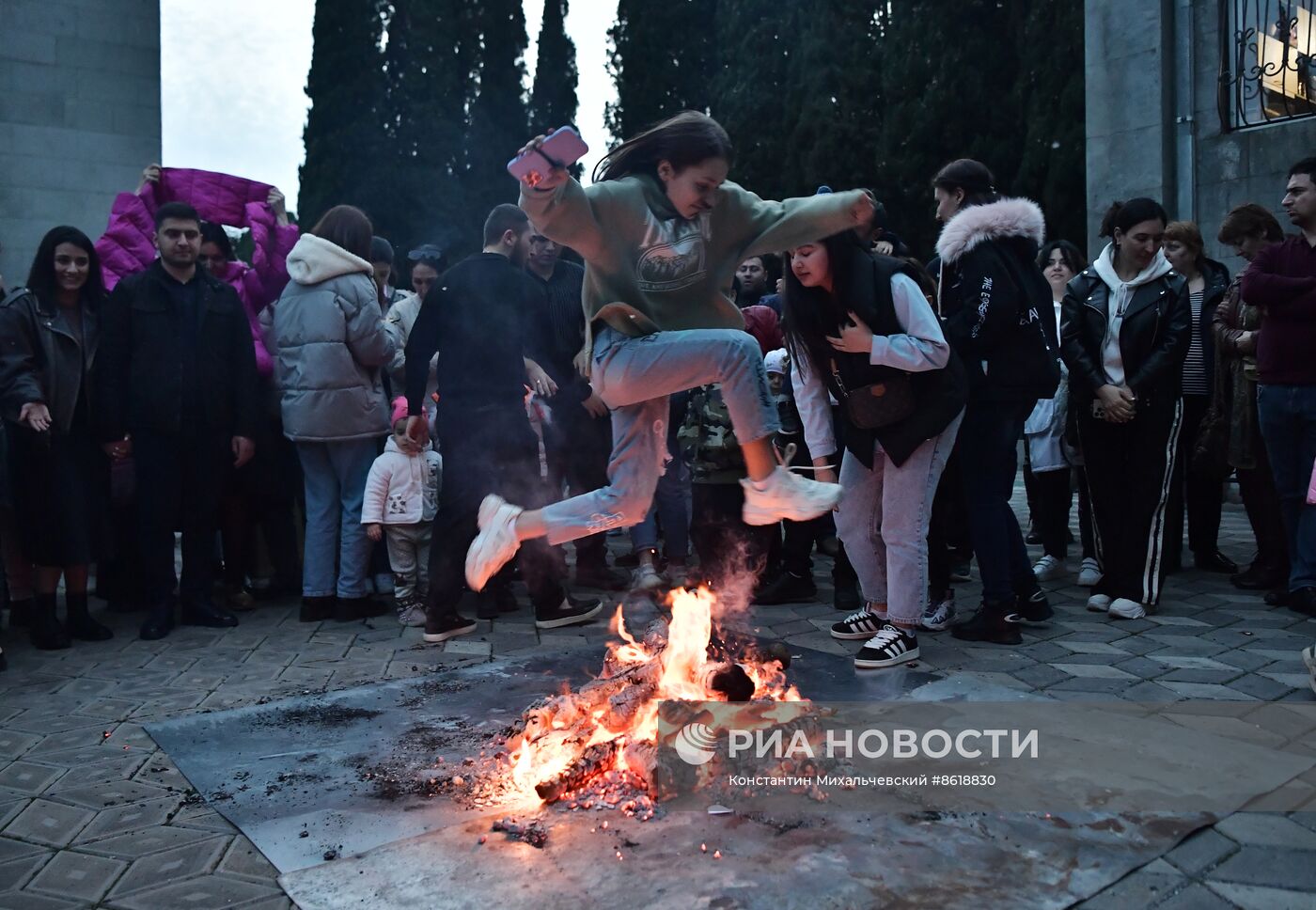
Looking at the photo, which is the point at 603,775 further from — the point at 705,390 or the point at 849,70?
the point at 849,70

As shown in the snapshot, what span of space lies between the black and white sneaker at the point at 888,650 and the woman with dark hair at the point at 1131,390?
160cm

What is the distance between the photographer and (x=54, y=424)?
5852 mm

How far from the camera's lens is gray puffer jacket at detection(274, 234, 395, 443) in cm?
623

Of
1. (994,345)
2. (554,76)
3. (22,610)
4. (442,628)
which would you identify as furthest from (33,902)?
(554,76)

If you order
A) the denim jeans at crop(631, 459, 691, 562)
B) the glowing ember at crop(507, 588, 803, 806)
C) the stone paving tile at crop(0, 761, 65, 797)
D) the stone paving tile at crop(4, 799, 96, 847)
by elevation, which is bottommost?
the stone paving tile at crop(4, 799, 96, 847)

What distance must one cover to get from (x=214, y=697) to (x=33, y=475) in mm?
2062

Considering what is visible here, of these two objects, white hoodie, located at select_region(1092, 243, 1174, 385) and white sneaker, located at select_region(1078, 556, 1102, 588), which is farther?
white sneaker, located at select_region(1078, 556, 1102, 588)

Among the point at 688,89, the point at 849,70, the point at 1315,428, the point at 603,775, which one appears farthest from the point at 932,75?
the point at 603,775

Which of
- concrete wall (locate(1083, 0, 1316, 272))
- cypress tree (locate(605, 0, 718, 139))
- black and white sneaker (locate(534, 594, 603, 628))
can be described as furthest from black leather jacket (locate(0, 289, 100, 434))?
cypress tree (locate(605, 0, 718, 139))

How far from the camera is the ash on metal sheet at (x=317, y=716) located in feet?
14.0

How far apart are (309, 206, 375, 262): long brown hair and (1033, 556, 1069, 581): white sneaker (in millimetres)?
4760

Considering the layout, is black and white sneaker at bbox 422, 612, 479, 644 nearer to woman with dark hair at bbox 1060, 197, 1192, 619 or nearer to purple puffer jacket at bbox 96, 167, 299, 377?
purple puffer jacket at bbox 96, 167, 299, 377

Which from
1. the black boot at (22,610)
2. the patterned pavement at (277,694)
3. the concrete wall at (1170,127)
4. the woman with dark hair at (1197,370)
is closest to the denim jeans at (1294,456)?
the patterned pavement at (277,694)

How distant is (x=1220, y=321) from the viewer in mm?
6953
